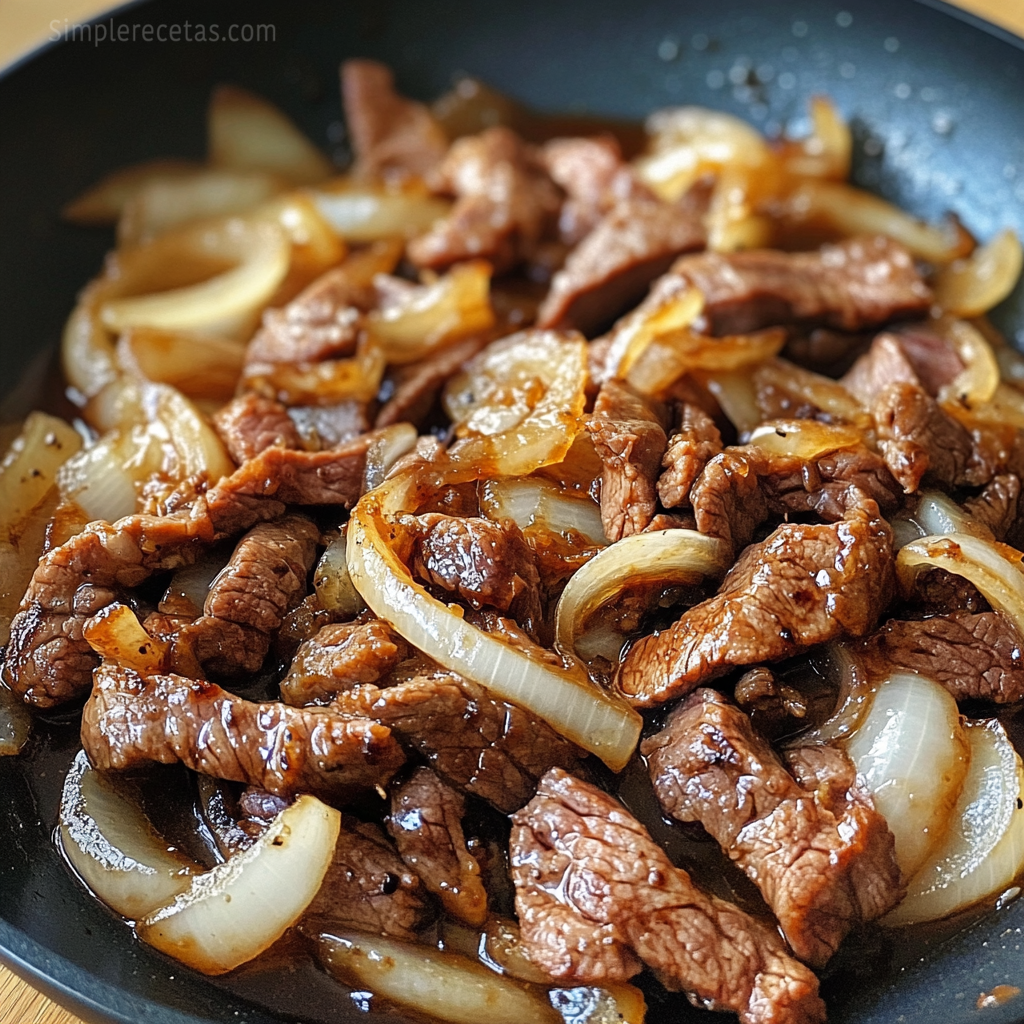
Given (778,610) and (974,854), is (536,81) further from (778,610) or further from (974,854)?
(974,854)

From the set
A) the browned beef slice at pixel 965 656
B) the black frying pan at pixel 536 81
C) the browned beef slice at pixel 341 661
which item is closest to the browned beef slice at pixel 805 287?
the black frying pan at pixel 536 81

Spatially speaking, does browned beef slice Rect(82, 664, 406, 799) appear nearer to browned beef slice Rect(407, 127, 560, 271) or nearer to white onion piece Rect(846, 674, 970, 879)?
white onion piece Rect(846, 674, 970, 879)

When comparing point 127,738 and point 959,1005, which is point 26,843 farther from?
point 959,1005

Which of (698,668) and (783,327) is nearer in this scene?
(698,668)

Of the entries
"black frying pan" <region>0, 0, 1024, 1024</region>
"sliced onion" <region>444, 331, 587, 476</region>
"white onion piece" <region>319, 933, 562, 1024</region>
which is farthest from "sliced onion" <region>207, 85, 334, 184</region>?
"white onion piece" <region>319, 933, 562, 1024</region>

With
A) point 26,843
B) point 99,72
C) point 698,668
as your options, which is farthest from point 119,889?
point 99,72

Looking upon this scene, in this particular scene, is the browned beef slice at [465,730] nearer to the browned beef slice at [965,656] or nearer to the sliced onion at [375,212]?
the browned beef slice at [965,656]

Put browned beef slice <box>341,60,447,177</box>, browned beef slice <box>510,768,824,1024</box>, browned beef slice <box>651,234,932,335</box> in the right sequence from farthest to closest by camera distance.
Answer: browned beef slice <box>341,60,447,177</box>
browned beef slice <box>651,234,932,335</box>
browned beef slice <box>510,768,824,1024</box>

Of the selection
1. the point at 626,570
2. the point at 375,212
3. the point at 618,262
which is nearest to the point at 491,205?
the point at 375,212
